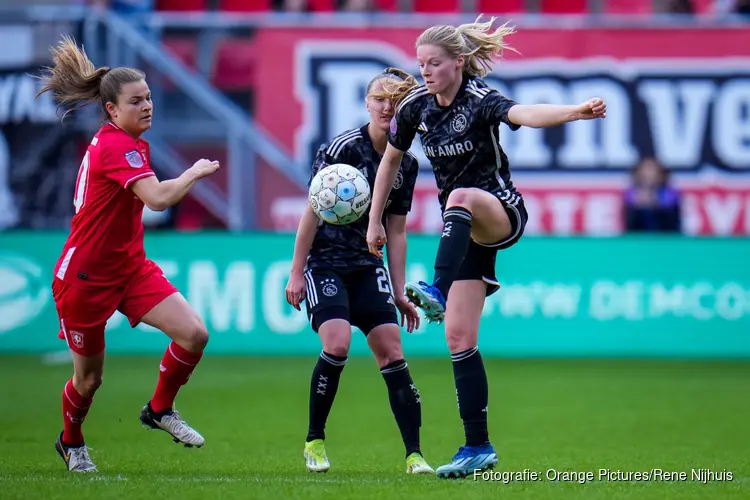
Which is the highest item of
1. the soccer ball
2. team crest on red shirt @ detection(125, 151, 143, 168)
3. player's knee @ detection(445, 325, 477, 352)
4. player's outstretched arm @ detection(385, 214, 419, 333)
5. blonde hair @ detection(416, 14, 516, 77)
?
blonde hair @ detection(416, 14, 516, 77)

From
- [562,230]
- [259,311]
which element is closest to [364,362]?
[259,311]

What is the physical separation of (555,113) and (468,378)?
1.55 meters

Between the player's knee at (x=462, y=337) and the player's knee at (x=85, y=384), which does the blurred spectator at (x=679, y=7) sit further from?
the player's knee at (x=85, y=384)

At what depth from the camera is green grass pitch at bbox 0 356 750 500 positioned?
582cm

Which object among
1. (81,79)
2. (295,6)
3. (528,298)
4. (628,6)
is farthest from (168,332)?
(628,6)

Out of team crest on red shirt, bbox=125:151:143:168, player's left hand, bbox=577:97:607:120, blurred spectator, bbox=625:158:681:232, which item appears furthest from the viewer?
blurred spectator, bbox=625:158:681:232

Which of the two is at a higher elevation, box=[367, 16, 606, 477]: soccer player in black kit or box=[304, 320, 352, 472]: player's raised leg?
box=[367, 16, 606, 477]: soccer player in black kit

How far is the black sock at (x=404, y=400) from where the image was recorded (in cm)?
660

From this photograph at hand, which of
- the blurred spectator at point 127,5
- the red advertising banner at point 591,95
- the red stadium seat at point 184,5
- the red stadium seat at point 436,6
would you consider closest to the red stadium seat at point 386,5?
the red stadium seat at point 436,6

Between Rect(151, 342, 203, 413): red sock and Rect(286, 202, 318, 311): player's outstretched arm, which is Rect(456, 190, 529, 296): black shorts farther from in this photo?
Rect(151, 342, 203, 413): red sock

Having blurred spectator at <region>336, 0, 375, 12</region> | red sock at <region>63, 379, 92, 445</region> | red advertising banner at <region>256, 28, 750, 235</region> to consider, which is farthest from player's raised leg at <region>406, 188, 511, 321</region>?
blurred spectator at <region>336, 0, 375, 12</region>

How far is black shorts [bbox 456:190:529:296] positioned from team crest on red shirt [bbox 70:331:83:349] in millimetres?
2154

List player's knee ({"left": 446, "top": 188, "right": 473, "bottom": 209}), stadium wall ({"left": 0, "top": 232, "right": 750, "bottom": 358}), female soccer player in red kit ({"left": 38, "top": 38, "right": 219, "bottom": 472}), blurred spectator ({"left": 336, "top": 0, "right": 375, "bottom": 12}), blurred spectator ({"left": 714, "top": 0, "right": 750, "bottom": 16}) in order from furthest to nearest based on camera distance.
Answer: blurred spectator ({"left": 714, "top": 0, "right": 750, "bottom": 16}) < blurred spectator ({"left": 336, "top": 0, "right": 375, "bottom": 12}) < stadium wall ({"left": 0, "top": 232, "right": 750, "bottom": 358}) < female soccer player in red kit ({"left": 38, "top": 38, "right": 219, "bottom": 472}) < player's knee ({"left": 446, "top": 188, "right": 473, "bottom": 209})

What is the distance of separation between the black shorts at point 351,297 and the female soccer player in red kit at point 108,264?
2.27 ft
